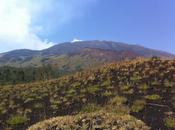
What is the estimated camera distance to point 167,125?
22.6 meters

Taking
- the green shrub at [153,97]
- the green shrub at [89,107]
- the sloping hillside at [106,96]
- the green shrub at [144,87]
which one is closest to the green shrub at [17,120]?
the sloping hillside at [106,96]

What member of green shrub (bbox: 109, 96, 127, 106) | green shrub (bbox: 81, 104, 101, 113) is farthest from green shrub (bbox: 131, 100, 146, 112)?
green shrub (bbox: 81, 104, 101, 113)

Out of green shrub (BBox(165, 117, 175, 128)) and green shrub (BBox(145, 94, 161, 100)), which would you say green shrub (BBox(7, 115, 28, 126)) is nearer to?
green shrub (BBox(145, 94, 161, 100))

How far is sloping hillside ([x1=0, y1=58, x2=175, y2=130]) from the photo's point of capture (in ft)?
85.8

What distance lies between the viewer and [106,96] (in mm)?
30656

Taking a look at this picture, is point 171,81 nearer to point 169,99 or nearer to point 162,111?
point 169,99

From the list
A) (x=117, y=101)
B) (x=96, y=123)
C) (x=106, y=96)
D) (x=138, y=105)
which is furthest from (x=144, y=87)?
(x=96, y=123)

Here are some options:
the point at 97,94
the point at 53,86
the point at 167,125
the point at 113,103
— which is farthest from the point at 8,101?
the point at 167,125

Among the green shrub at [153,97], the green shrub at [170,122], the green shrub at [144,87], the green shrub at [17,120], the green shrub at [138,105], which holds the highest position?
the green shrub at [144,87]

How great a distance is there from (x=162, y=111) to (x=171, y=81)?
7.07 metres

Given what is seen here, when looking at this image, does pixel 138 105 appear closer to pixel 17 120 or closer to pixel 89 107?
pixel 89 107

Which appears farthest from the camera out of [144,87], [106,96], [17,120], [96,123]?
[144,87]

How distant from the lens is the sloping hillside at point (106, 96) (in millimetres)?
26141

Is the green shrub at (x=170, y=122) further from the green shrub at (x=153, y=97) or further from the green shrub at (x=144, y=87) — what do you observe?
the green shrub at (x=144, y=87)
